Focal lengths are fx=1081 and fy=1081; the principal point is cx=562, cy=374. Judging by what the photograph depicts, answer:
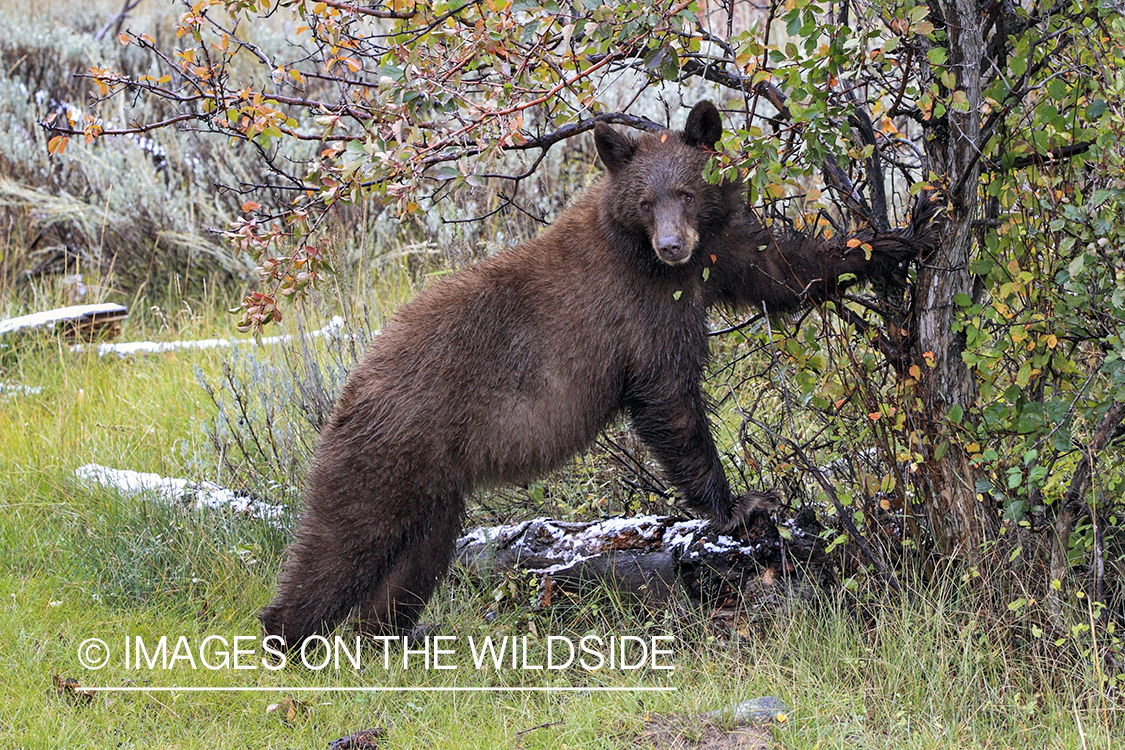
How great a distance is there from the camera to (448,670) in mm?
4324

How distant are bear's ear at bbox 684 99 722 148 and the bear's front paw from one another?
1.42 m

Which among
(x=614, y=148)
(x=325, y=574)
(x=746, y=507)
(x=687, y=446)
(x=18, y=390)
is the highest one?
(x=614, y=148)

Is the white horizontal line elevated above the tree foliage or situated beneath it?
situated beneath

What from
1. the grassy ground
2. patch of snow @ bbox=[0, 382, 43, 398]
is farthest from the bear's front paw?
patch of snow @ bbox=[0, 382, 43, 398]

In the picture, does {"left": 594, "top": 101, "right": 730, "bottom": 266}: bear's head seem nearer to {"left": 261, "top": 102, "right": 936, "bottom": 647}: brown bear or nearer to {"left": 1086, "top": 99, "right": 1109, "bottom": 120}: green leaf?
{"left": 261, "top": 102, "right": 936, "bottom": 647}: brown bear

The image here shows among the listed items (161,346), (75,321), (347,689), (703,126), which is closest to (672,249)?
(703,126)

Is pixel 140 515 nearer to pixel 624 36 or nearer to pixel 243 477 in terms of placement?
pixel 243 477

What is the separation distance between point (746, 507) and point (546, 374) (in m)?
0.97

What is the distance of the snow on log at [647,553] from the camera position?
14.7 ft

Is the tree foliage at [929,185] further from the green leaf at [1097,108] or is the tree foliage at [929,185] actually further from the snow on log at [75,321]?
the snow on log at [75,321]

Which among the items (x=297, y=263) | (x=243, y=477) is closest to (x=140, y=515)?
(x=243, y=477)

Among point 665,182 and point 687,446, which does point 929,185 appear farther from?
point 687,446

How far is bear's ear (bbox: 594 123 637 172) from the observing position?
429 centimetres

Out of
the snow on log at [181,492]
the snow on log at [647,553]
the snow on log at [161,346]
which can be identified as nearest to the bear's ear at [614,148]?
the snow on log at [647,553]
